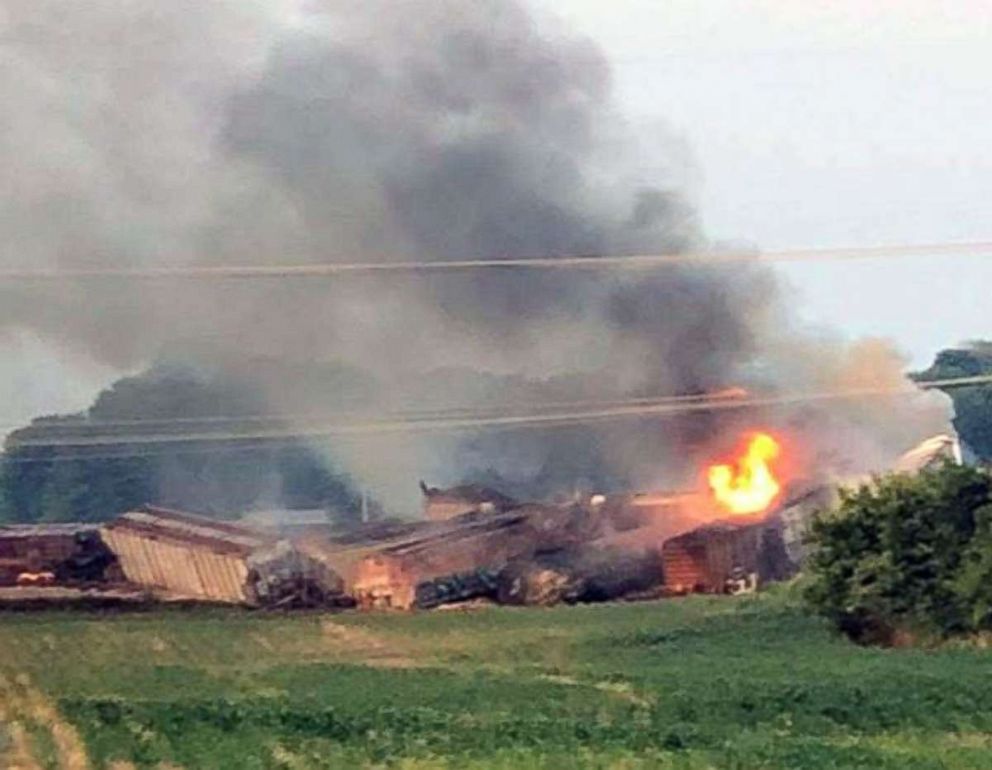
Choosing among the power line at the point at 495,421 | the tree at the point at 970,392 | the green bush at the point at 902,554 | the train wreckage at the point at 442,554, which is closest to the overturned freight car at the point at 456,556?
the train wreckage at the point at 442,554

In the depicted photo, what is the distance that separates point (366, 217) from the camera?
5453 millimetres

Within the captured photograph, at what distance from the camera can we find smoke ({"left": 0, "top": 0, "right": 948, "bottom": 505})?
543cm

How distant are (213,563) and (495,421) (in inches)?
26.9

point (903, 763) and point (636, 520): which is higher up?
point (636, 520)

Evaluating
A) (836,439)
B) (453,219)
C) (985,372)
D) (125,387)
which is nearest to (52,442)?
(125,387)

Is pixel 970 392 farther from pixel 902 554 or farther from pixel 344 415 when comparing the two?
pixel 344 415

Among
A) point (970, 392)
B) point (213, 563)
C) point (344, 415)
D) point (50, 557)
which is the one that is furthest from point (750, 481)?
point (50, 557)

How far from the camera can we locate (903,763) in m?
5.25

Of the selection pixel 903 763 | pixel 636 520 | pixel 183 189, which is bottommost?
pixel 903 763

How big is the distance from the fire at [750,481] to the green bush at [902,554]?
0.43ft

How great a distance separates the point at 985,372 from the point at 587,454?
2.92ft

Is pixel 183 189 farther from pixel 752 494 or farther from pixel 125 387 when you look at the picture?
pixel 752 494

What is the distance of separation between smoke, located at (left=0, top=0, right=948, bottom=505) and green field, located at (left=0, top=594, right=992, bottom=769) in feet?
1.16

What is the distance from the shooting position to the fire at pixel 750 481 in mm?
5461
